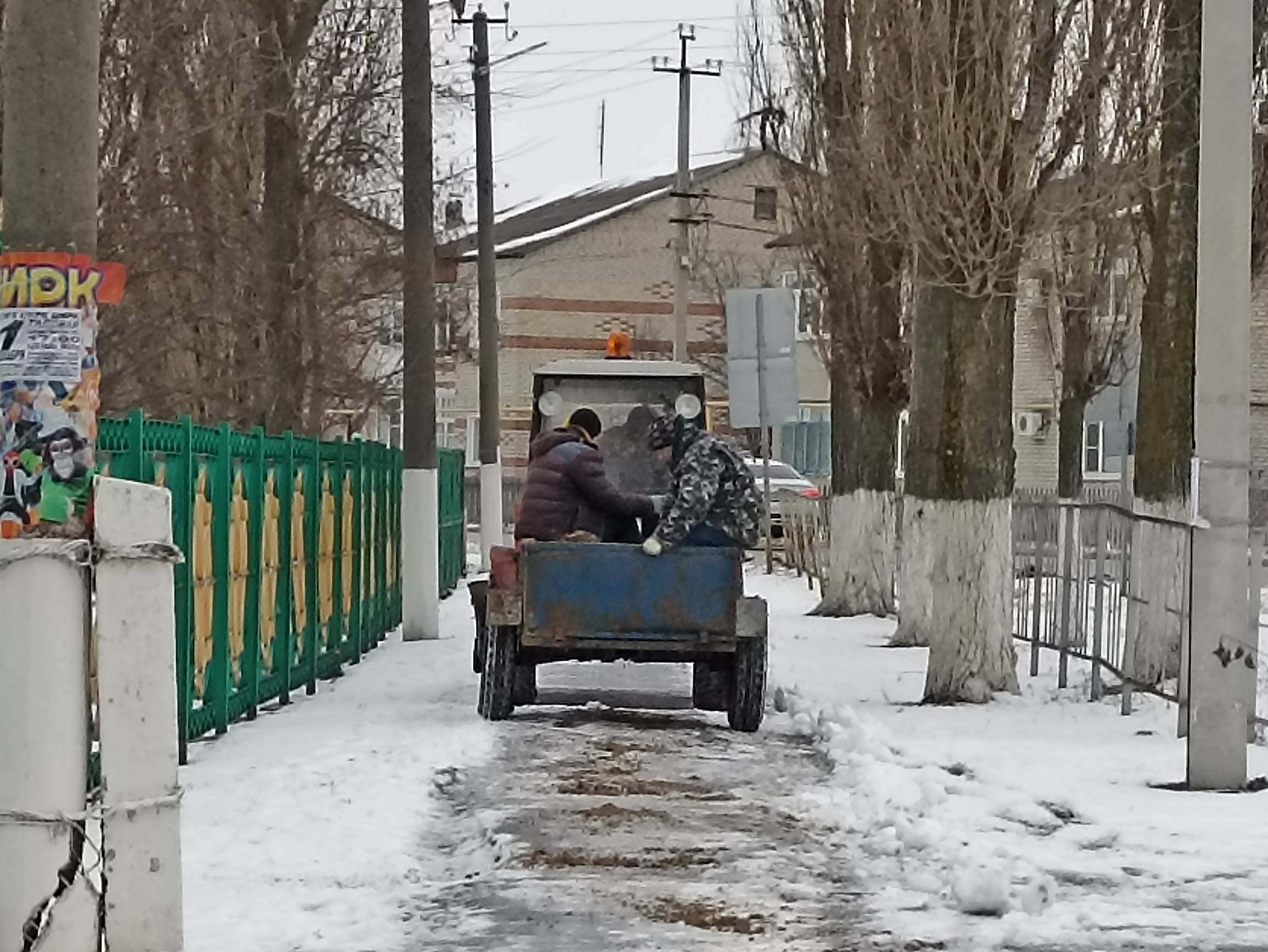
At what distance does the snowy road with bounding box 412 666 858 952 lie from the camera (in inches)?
287

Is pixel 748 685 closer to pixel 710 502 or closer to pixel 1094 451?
pixel 710 502

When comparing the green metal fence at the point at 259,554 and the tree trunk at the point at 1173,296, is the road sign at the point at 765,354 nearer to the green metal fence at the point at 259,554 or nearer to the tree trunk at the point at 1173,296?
the green metal fence at the point at 259,554

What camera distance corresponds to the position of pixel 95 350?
6.55 meters

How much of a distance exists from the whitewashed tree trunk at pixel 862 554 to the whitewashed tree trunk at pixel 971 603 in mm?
8807

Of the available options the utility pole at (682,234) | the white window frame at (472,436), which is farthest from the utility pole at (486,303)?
the white window frame at (472,436)

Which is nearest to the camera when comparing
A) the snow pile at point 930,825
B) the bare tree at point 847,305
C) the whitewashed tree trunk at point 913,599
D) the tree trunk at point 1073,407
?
the snow pile at point 930,825

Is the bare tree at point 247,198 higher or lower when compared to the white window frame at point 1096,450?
higher

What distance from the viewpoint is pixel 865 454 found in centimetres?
2306

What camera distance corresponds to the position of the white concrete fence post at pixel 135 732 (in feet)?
20.8

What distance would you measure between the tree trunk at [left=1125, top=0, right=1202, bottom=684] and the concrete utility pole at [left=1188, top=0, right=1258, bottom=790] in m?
4.44

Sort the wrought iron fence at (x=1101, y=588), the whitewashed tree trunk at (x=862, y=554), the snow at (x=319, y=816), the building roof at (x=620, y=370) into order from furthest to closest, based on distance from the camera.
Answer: the whitewashed tree trunk at (x=862, y=554), the building roof at (x=620, y=370), the wrought iron fence at (x=1101, y=588), the snow at (x=319, y=816)

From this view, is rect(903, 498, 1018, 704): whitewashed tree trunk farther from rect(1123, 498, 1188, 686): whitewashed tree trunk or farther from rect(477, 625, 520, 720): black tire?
rect(477, 625, 520, 720): black tire

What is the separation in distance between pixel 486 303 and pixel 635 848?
2548 cm

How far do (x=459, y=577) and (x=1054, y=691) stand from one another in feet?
51.8
